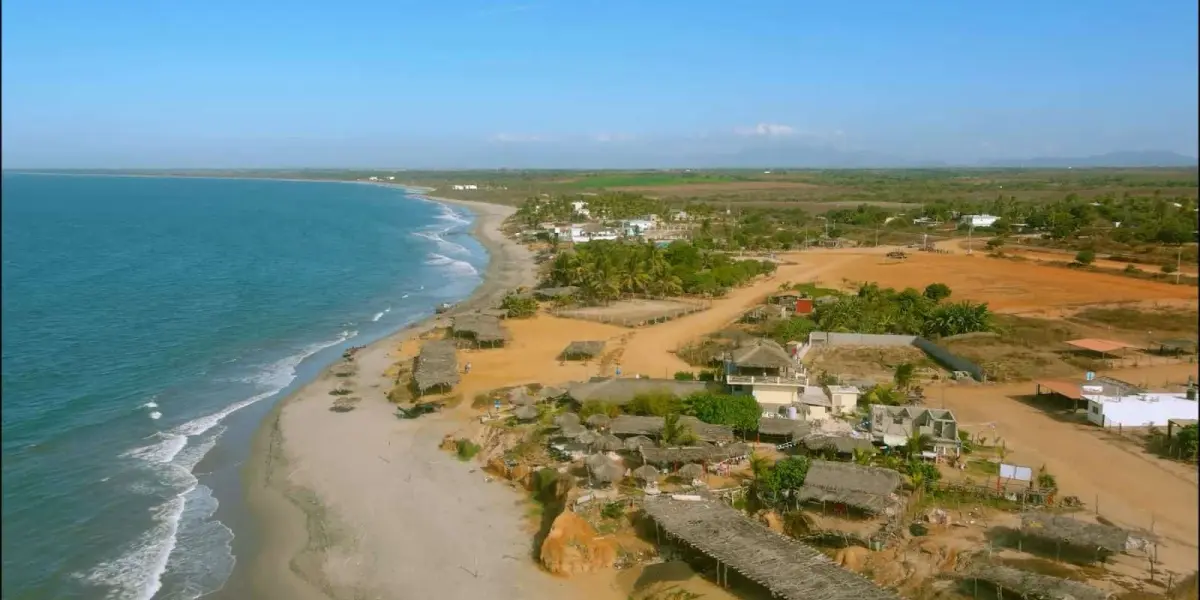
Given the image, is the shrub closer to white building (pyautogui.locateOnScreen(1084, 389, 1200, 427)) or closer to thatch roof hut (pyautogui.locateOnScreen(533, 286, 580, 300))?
white building (pyautogui.locateOnScreen(1084, 389, 1200, 427))

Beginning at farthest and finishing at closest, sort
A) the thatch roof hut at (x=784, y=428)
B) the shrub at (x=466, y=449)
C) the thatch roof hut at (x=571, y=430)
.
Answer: the shrub at (x=466, y=449)
the thatch roof hut at (x=784, y=428)
the thatch roof hut at (x=571, y=430)

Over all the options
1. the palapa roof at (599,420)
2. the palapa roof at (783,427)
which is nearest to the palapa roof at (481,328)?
the palapa roof at (599,420)

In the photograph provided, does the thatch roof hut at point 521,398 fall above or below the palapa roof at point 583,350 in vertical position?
below

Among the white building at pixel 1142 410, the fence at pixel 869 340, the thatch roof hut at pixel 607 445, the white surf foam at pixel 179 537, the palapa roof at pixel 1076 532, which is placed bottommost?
the white surf foam at pixel 179 537

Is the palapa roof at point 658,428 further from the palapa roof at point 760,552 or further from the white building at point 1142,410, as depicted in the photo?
the white building at point 1142,410

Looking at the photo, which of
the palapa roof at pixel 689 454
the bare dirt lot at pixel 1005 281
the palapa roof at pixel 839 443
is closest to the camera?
the palapa roof at pixel 689 454

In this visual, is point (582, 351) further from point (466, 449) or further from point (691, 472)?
point (691, 472)

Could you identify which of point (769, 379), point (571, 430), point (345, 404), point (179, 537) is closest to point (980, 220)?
point (769, 379)

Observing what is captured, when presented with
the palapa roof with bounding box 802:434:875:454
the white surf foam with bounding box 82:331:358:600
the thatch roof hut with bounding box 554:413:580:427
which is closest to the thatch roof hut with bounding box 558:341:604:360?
the thatch roof hut with bounding box 554:413:580:427

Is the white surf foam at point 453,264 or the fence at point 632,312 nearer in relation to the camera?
the fence at point 632,312
